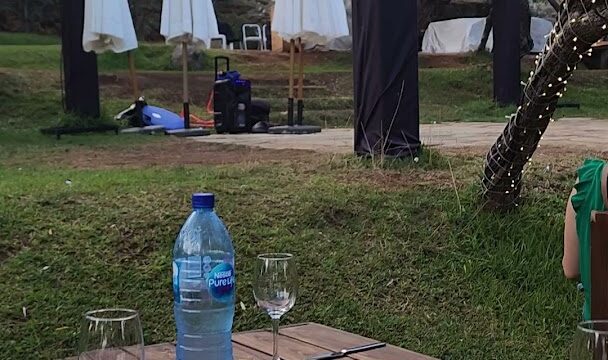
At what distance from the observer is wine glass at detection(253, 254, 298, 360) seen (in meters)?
1.82

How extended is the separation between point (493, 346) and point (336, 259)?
0.76 meters

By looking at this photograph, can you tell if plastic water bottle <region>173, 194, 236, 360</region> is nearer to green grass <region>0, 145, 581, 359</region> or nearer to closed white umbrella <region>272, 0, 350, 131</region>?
green grass <region>0, 145, 581, 359</region>

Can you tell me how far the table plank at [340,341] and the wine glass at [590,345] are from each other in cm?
86

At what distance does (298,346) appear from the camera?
2.21 metres

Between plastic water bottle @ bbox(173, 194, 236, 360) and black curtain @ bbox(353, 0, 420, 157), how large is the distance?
3185mm

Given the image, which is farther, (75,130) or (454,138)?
(75,130)

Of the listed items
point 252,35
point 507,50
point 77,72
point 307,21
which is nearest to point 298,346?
point 307,21

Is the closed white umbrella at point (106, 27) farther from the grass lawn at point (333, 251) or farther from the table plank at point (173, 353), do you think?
the table plank at point (173, 353)

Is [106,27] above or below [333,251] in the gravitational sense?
above

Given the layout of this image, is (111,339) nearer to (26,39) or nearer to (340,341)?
(340,341)

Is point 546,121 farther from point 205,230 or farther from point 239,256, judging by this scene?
point 205,230

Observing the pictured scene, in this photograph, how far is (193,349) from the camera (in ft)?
6.46

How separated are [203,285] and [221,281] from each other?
6cm

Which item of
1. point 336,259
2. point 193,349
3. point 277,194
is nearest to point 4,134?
point 277,194
